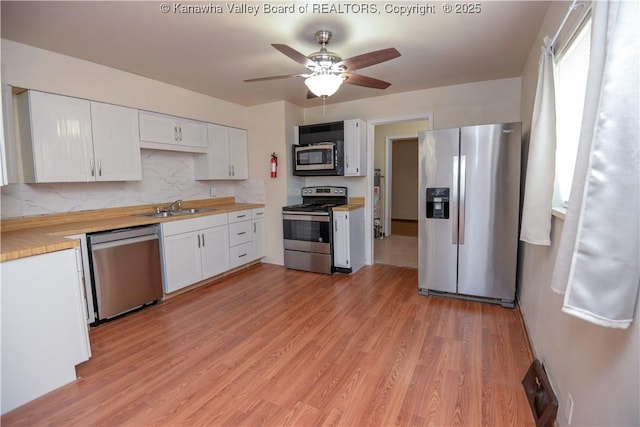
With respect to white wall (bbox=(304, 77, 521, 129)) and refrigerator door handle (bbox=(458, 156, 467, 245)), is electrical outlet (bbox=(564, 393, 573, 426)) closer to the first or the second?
refrigerator door handle (bbox=(458, 156, 467, 245))

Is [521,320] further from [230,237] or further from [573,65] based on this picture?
[230,237]

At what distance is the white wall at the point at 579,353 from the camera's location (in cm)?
96

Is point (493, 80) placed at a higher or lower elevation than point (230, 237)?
higher

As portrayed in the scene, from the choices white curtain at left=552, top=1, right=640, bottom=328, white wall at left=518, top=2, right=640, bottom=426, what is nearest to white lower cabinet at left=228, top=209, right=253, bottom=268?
white wall at left=518, top=2, right=640, bottom=426

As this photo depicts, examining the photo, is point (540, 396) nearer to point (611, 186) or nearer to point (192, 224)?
point (611, 186)

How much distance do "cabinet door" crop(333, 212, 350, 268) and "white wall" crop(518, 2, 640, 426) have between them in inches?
80.1

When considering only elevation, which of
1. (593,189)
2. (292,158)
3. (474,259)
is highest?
(292,158)

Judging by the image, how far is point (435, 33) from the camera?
240cm

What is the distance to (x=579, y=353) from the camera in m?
1.32

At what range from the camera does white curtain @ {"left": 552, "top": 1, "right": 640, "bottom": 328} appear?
2.93 ft

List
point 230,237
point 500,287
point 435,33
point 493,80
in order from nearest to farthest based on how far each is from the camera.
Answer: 1. point 435,33
2. point 500,287
3. point 493,80
4. point 230,237

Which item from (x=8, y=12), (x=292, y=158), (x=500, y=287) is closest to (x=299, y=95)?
(x=292, y=158)

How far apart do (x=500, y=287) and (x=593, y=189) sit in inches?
90.4

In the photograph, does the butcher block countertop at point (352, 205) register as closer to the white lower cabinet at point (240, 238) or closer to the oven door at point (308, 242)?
the oven door at point (308, 242)
